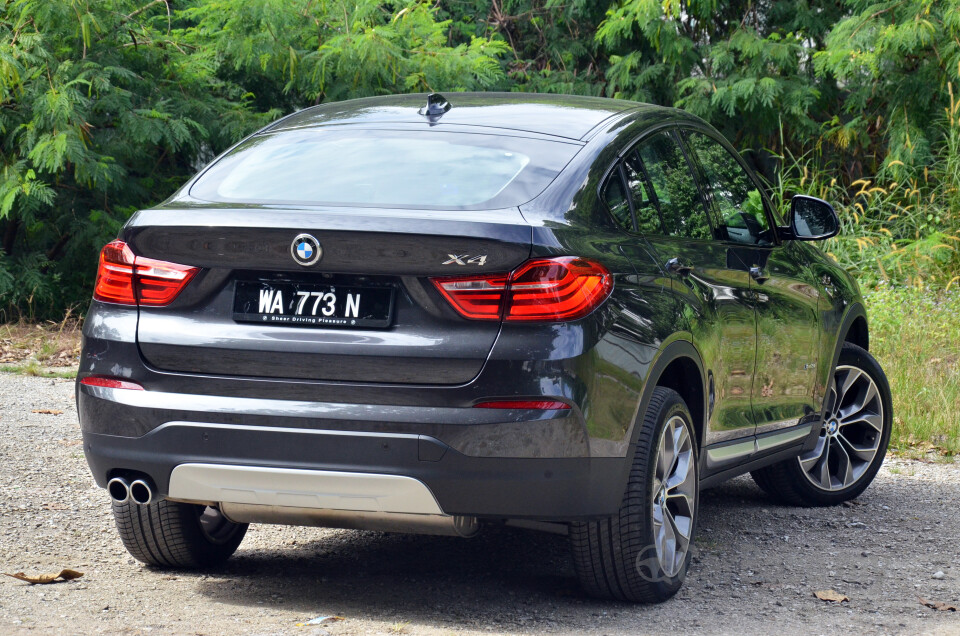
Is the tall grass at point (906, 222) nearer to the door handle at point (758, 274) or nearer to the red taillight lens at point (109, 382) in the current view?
the door handle at point (758, 274)

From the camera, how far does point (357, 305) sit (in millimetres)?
3682

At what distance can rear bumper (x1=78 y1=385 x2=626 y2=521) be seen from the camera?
142 inches

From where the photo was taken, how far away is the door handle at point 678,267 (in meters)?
4.35

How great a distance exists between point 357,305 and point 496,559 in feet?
5.44

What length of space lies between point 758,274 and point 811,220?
0.76m

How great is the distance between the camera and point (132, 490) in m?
3.89

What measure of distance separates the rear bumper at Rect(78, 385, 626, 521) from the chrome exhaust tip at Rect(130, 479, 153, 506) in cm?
4

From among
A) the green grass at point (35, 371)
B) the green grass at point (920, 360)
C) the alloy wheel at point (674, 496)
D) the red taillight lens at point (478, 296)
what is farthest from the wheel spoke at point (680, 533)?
the green grass at point (35, 371)

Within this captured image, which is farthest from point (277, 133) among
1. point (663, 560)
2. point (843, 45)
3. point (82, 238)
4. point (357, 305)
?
point (843, 45)

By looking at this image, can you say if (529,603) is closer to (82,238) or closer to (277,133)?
(277,133)

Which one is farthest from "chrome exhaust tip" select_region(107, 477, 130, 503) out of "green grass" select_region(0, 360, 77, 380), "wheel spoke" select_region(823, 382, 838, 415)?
"green grass" select_region(0, 360, 77, 380)

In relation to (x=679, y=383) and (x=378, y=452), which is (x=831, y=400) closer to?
(x=679, y=383)

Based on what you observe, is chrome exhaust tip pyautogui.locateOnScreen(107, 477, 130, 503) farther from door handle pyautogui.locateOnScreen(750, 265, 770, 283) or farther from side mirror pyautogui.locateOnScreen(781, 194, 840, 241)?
side mirror pyautogui.locateOnScreen(781, 194, 840, 241)

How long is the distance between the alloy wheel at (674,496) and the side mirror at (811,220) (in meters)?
1.58
